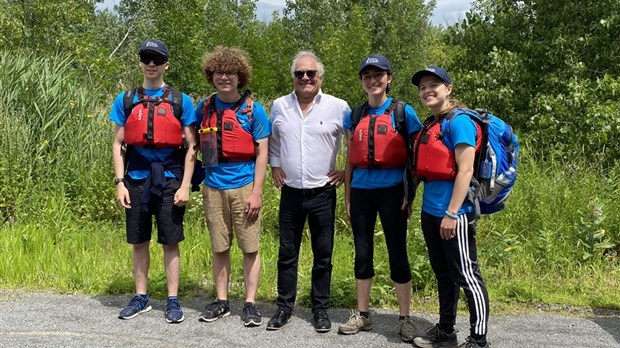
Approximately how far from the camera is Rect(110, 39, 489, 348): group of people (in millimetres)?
4500

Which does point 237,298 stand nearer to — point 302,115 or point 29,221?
point 302,115

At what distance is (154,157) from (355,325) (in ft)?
6.45

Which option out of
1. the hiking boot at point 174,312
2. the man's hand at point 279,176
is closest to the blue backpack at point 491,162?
the man's hand at point 279,176

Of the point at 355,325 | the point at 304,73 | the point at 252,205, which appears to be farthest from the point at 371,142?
the point at 355,325

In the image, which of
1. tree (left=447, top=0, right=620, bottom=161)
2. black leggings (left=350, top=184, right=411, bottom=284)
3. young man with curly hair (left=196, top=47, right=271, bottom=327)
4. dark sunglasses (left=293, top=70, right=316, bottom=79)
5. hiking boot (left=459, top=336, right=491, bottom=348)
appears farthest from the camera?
tree (left=447, top=0, right=620, bottom=161)

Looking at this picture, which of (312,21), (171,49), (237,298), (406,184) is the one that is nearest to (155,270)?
(237,298)

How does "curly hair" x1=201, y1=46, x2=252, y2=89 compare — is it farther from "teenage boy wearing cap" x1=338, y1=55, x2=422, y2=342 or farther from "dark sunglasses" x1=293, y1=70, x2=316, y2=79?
"teenage boy wearing cap" x1=338, y1=55, x2=422, y2=342

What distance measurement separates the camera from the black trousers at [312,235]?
15.8 ft

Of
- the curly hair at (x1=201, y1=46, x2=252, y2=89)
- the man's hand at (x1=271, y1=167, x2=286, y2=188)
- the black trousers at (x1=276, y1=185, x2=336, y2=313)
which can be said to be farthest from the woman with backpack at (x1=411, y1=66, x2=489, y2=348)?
the curly hair at (x1=201, y1=46, x2=252, y2=89)

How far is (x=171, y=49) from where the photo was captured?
16.4 m

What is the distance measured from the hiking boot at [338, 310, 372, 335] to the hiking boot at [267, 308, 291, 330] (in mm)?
435

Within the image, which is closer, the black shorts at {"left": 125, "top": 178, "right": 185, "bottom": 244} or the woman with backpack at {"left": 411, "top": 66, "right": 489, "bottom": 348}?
the woman with backpack at {"left": 411, "top": 66, "right": 489, "bottom": 348}

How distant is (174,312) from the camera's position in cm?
496

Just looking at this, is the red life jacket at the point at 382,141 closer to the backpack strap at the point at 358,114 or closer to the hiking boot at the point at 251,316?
the backpack strap at the point at 358,114
